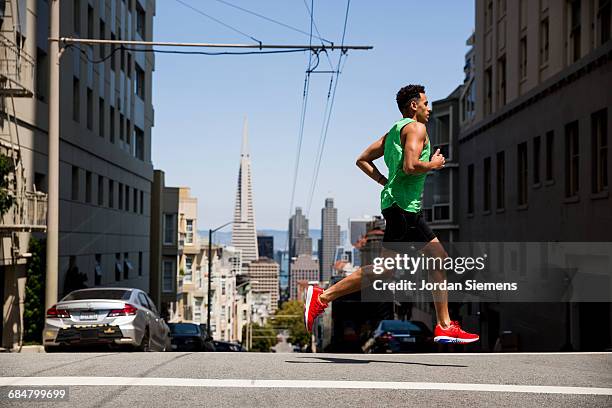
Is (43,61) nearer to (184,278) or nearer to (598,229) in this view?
(598,229)

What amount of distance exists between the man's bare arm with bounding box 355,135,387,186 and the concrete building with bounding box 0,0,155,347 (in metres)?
15.1

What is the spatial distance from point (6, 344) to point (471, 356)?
17.7 metres

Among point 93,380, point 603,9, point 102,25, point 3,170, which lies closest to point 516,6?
point 603,9

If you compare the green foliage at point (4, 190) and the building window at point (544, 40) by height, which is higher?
the building window at point (544, 40)

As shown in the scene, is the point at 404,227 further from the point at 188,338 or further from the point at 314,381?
the point at 188,338

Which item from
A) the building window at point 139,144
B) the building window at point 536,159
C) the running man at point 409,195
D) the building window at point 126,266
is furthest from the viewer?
the building window at point 139,144

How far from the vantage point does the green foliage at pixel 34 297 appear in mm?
24312

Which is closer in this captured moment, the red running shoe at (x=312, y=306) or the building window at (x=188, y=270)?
the red running shoe at (x=312, y=306)

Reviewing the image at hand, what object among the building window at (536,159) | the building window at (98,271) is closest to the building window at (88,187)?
the building window at (98,271)

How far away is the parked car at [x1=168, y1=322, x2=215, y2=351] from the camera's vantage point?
26438 mm

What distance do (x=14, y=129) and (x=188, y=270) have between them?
156 ft

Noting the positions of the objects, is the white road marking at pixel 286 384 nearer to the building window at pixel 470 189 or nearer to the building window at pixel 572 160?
the building window at pixel 572 160

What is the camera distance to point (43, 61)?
87.9ft

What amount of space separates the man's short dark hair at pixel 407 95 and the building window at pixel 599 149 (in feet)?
53.5
